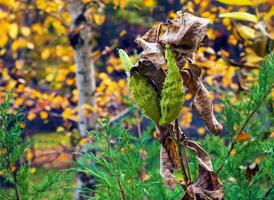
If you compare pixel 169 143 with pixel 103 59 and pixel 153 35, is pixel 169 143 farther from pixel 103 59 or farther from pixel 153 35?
pixel 103 59

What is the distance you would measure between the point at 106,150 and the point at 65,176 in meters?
0.23

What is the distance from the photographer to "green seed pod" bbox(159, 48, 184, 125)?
620 mm

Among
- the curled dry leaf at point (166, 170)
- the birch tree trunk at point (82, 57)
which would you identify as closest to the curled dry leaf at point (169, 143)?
the curled dry leaf at point (166, 170)

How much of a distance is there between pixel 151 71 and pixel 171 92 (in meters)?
0.04

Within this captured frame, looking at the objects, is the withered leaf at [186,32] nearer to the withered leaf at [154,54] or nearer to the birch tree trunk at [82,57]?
the withered leaf at [154,54]

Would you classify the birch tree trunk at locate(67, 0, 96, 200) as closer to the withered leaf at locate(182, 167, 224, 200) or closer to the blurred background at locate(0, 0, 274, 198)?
the blurred background at locate(0, 0, 274, 198)

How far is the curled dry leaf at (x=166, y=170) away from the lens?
694 millimetres

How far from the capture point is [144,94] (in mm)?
652

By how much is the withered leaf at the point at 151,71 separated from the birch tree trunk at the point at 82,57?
91.4 inches

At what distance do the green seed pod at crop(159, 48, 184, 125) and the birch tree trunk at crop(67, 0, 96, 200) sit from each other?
2338 mm

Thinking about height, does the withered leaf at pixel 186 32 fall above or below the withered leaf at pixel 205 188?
above

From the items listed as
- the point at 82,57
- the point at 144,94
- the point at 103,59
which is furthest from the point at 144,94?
the point at 103,59

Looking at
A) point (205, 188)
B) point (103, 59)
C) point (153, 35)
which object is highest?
point (153, 35)

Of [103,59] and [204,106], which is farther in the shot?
[103,59]
